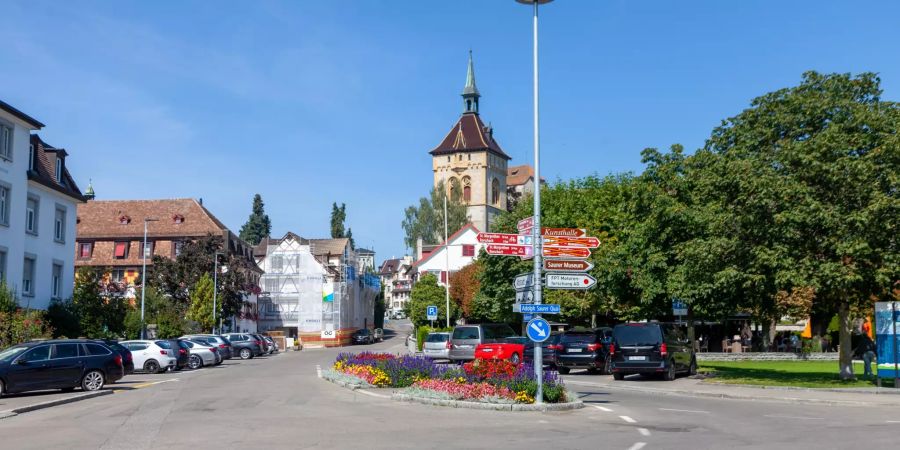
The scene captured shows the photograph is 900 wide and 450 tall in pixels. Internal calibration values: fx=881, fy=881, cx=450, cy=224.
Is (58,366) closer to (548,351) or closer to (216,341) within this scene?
(548,351)

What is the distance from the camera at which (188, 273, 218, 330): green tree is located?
6744 cm

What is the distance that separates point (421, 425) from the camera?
14812mm

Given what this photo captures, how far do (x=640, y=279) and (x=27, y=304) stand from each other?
28.3m

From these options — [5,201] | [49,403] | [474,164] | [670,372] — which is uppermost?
[474,164]

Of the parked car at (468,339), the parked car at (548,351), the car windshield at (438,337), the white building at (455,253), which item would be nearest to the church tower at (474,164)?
the white building at (455,253)

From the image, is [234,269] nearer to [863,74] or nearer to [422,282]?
[422,282]

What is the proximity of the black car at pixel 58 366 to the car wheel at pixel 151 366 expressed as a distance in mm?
11577

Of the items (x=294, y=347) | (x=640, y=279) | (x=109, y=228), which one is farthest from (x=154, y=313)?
(x=640, y=279)

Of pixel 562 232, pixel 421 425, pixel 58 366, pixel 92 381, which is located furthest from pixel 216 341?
pixel 421 425

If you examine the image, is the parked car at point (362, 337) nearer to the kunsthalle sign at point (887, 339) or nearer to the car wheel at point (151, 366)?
the car wheel at point (151, 366)

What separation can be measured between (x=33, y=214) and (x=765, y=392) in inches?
1380

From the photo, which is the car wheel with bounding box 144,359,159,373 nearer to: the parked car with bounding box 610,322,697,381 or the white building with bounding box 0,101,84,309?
the white building with bounding box 0,101,84,309

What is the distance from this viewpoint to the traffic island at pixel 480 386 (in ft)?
59.0

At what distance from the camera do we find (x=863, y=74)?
85.6 feet
